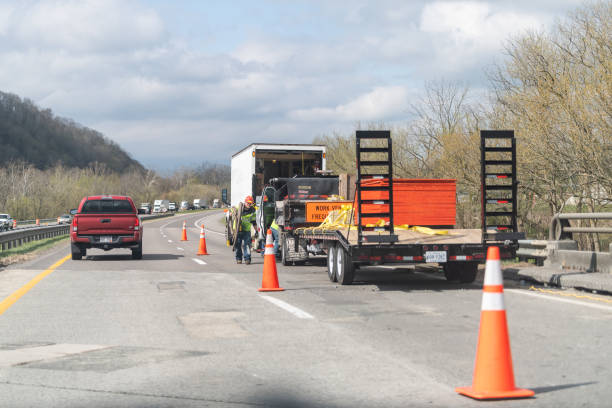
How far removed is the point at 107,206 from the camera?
22.0 meters

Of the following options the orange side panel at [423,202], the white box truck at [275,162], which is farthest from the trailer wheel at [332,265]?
the white box truck at [275,162]

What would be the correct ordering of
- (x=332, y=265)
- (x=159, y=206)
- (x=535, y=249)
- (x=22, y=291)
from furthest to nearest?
(x=159, y=206) < (x=535, y=249) < (x=332, y=265) < (x=22, y=291)

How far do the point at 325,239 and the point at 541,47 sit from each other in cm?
1205

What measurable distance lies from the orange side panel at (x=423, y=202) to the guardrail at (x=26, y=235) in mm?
15455

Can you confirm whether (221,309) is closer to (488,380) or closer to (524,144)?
(488,380)

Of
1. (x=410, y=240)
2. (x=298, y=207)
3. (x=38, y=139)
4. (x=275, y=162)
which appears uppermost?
(x=38, y=139)

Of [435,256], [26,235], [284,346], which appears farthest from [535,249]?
[26,235]

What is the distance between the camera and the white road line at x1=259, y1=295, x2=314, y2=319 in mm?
9440

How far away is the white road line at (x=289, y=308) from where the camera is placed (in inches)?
372

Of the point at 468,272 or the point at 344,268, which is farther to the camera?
the point at 468,272

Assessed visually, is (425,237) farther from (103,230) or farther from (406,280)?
(103,230)

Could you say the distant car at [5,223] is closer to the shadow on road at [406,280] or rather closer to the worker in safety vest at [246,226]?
the worker in safety vest at [246,226]

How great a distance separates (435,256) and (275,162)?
13.9 m

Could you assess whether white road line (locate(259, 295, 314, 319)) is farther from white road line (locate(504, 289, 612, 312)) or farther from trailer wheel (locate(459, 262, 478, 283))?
trailer wheel (locate(459, 262, 478, 283))
